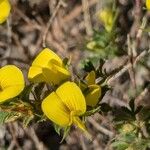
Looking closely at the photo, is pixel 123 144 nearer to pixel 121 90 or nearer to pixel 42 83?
pixel 42 83

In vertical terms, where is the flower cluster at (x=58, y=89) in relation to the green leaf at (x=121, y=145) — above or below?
above

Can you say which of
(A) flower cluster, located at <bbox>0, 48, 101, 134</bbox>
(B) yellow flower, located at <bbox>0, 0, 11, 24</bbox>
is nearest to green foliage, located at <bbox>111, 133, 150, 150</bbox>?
(A) flower cluster, located at <bbox>0, 48, 101, 134</bbox>

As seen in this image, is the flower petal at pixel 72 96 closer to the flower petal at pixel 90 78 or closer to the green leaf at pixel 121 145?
the flower petal at pixel 90 78

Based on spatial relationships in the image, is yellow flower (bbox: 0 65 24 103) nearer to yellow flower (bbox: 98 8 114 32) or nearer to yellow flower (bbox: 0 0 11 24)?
yellow flower (bbox: 0 0 11 24)

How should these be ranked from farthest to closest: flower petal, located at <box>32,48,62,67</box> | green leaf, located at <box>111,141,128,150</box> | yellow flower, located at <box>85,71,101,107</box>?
green leaf, located at <box>111,141,128,150</box> < flower petal, located at <box>32,48,62,67</box> < yellow flower, located at <box>85,71,101,107</box>

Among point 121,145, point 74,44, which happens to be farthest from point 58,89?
point 74,44

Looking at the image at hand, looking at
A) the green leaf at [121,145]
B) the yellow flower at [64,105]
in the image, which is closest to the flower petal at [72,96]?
the yellow flower at [64,105]

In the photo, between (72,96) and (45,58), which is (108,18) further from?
(72,96)
